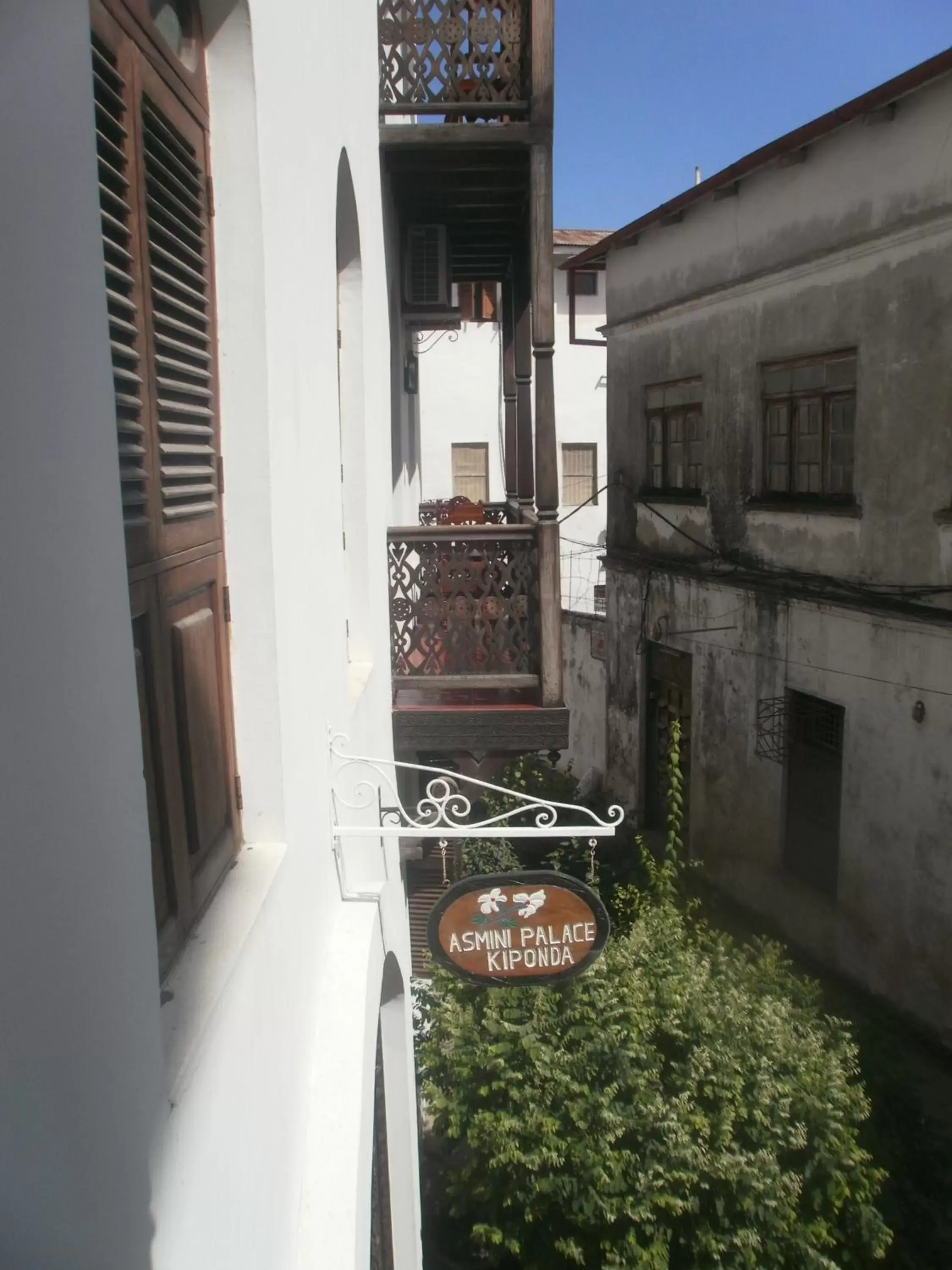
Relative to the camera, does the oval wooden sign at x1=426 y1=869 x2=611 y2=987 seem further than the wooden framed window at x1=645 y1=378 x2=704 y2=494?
No

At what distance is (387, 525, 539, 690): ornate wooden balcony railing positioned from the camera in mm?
5797

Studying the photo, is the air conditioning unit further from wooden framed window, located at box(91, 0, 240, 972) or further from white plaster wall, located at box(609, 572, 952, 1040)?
wooden framed window, located at box(91, 0, 240, 972)

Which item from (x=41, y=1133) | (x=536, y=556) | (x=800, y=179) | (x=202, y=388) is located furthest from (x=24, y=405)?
(x=800, y=179)

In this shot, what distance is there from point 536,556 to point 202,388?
11.9ft

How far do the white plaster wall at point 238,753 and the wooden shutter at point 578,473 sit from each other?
19857 millimetres

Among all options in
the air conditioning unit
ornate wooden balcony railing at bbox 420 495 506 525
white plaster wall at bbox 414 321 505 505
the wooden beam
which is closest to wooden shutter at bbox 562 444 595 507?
white plaster wall at bbox 414 321 505 505

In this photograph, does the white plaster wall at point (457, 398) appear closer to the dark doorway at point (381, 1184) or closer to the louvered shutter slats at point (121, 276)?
the dark doorway at point (381, 1184)

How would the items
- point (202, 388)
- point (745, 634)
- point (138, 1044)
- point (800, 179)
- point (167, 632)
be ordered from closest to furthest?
point (138, 1044) → point (167, 632) → point (202, 388) → point (800, 179) → point (745, 634)

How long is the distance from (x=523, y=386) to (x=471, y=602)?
353cm

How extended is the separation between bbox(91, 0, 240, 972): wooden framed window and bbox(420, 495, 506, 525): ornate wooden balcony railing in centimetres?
726

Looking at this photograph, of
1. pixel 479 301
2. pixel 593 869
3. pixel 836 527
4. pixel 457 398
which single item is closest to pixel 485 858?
pixel 593 869

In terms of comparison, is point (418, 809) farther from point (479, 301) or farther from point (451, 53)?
point (479, 301)

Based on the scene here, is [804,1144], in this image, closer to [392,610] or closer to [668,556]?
[392,610]

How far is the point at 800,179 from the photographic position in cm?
984
